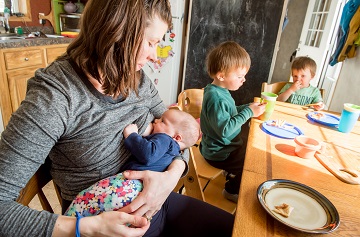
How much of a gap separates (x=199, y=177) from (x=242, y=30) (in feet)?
7.59

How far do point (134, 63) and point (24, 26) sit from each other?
3233mm

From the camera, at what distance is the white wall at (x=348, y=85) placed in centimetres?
310

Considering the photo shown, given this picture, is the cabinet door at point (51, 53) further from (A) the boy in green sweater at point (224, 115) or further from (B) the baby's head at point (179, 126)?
Result: (B) the baby's head at point (179, 126)

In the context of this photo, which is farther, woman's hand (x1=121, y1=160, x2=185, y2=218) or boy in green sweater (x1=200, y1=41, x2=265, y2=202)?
boy in green sweater (x1=200, y1=41, x2=265, y2=202)

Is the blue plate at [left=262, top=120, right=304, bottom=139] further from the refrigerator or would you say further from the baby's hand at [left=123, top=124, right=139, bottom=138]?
the refrigerator

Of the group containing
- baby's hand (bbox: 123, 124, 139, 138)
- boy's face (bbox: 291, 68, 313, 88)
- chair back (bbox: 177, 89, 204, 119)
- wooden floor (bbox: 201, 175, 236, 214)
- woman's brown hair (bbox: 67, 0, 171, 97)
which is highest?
woman's brown hair (bbox: 67, 0, 171, 97)

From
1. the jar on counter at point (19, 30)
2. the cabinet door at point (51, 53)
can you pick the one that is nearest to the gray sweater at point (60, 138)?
the cabinet door at point (51, 53)

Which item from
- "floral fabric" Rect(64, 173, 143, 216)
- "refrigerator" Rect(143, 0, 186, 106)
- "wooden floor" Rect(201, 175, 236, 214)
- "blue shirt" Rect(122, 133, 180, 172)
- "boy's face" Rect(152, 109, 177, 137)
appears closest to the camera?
"floral fabric" Rect(64, 173, 143, 216)

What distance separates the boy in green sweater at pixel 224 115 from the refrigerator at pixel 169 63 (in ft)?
6.29

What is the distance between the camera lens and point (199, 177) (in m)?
1.52

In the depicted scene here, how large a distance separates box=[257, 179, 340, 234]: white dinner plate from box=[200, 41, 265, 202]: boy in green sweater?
27.1 inches

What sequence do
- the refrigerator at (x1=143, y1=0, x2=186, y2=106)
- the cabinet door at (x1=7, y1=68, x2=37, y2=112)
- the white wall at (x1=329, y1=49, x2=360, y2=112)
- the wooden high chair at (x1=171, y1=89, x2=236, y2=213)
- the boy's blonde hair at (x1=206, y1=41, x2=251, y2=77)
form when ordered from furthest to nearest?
the refrigerator at (x1=143, y1=0, x2=186, y2=106)
the white wall at (x1=329, y1=49, x2=360, y2=112)
the cabinet door at (x1=7, y1=68, x2=37, y2=112)
the boy's blonde hair at (x1=206, y1=41, x2=251, y2=77)
the wooden high chair at (x1=171, y1=89, x2=236, y2=213)

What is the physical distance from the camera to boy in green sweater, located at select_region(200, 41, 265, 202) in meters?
1.49

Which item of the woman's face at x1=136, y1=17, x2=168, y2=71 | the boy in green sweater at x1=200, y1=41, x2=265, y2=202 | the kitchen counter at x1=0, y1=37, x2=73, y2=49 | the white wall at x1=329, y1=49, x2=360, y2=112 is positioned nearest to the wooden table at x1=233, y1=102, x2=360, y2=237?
the boy in green sweater at x1=200, y1=41, x2=265, y2=202
